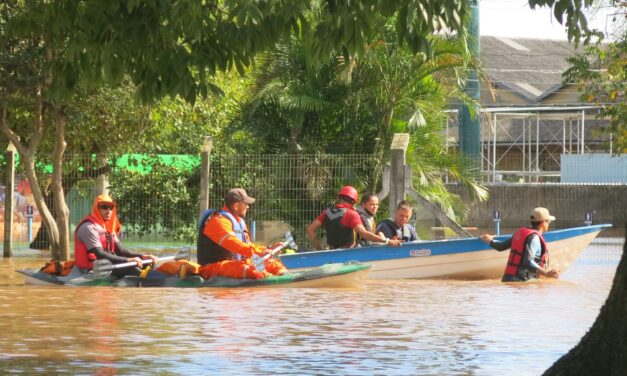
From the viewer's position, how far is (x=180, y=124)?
28750mm

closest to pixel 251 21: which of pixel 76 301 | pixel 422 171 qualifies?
pixel 76 301

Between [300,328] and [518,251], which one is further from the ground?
[518,251]

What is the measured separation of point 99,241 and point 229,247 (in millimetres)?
1861

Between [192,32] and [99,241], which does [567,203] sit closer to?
[99,241]

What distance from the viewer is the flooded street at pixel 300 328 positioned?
10125 millimetres

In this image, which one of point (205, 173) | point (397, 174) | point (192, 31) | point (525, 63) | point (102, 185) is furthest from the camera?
point (525, 63)

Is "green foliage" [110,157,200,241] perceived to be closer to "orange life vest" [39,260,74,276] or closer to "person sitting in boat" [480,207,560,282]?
"orange life vest" [39,260,74,276]

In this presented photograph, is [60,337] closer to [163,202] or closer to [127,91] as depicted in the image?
[127,91]

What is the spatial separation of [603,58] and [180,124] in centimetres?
987

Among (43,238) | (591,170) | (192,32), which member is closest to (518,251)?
(192,32)

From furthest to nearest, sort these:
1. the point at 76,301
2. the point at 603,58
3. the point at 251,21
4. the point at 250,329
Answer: the point at 603,58 < the point at 76,301 < the point at 250,329 < the point at 251,21

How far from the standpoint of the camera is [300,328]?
42.8 ft

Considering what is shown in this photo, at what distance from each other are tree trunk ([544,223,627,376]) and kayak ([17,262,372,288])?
1061 centimetres

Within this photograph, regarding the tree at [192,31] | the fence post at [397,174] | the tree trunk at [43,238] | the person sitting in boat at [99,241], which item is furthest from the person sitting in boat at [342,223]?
the tree at [192,31]
